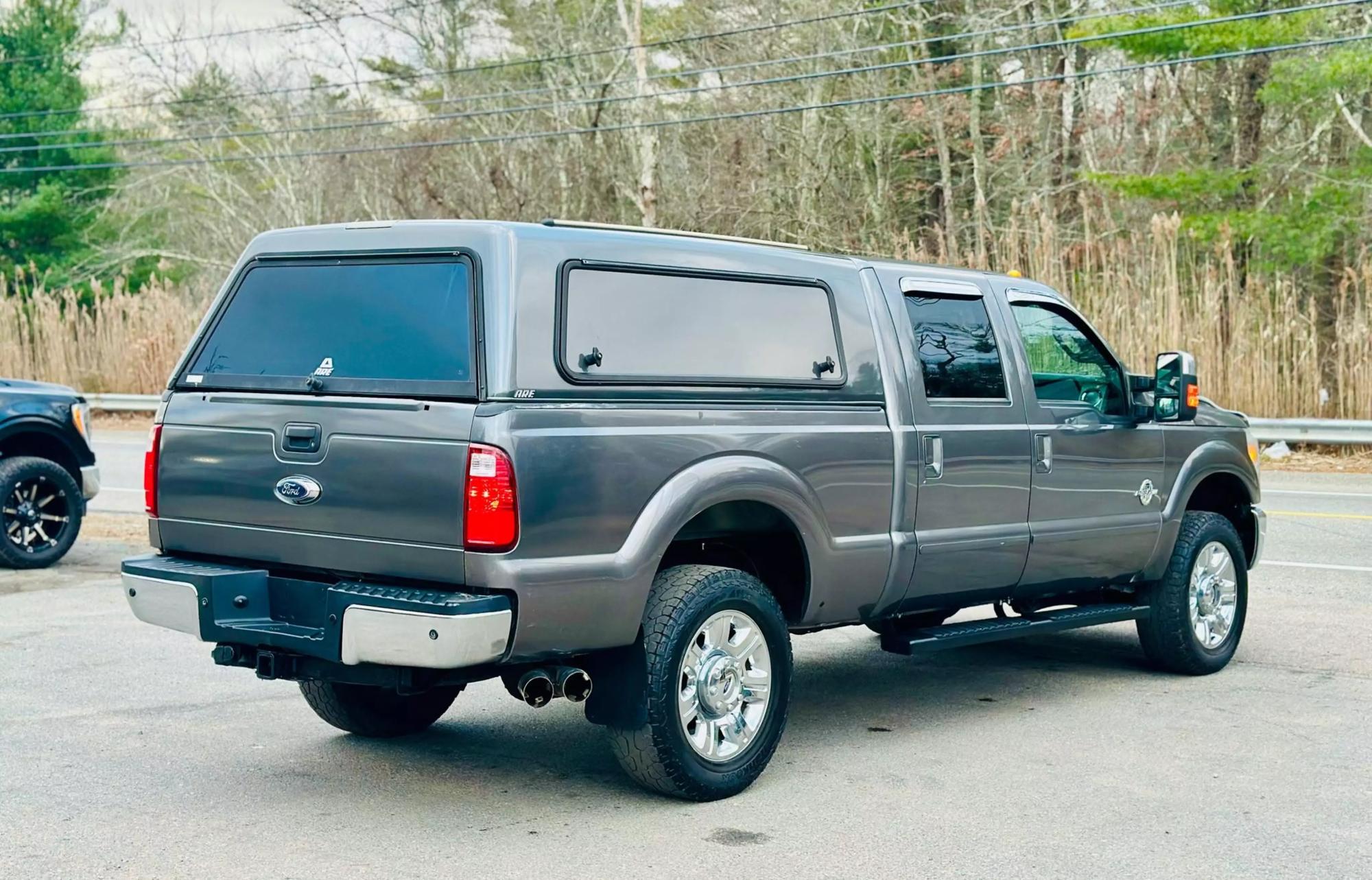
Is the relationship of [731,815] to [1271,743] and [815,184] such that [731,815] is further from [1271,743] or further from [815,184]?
[815,184]

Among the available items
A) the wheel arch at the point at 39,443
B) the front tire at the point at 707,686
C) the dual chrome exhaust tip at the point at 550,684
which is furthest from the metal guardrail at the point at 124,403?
the dual chrome exhaust tip at the point at 550,684

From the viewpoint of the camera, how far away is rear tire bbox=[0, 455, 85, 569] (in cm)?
1072

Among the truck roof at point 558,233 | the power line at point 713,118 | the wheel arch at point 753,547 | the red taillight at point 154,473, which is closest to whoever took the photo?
the truck roof at point 558,233

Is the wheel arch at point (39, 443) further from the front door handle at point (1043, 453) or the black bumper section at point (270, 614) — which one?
the front door handle at point (1043, 453)

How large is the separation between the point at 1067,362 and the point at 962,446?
111cm

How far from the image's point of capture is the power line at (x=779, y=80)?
21469mm

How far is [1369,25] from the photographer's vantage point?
24.0 meters

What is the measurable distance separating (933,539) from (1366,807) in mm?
1902

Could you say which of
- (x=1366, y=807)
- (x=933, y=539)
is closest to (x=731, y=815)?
(x=933, y=539)

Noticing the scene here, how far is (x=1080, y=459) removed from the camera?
23.4ft

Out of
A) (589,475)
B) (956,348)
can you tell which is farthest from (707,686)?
(956,348)

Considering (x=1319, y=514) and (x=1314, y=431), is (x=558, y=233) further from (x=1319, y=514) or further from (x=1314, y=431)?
(x=1314, y=431)

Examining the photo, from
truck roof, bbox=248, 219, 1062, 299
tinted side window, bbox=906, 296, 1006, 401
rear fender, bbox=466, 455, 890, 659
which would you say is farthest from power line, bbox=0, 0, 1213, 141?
rear fender, bbox=466, 455, 890, 659

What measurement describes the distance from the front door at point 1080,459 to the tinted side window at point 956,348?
181 mm
